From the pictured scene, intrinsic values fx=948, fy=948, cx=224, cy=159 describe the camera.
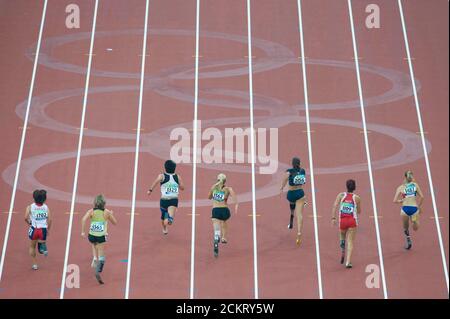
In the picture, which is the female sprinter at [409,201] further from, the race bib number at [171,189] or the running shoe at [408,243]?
the race bib number at [171,189]

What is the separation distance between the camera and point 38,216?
1747 cm

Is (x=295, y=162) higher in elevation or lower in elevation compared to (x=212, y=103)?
lower

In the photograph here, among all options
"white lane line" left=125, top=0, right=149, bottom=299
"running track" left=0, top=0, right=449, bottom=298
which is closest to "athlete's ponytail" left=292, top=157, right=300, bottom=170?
"running track" left=0, top=0, right=449, bottom=298

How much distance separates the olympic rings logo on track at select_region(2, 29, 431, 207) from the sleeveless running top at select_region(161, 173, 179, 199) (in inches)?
58.1

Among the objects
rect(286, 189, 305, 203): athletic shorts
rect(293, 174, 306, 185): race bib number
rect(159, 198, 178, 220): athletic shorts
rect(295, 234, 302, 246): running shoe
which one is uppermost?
rect(293, 174, 306, 185): race bib number

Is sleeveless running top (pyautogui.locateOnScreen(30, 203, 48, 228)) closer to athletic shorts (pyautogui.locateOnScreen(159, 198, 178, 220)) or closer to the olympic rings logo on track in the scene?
athletic shorts (pyautogui.locateOnScreen(159, 198, 178, 220))

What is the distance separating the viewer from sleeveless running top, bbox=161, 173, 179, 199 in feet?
61.0

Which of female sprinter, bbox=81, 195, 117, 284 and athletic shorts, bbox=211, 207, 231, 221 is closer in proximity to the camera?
female sprinter, bbox=81, 195, 117, 284

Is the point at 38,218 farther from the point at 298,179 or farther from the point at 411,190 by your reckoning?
the point at 411,190

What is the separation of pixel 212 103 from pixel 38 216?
7.34m

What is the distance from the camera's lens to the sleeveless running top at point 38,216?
17.5 meters

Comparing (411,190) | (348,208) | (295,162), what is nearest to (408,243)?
(411,190)

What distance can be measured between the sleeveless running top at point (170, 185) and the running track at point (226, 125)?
3.23 ft
